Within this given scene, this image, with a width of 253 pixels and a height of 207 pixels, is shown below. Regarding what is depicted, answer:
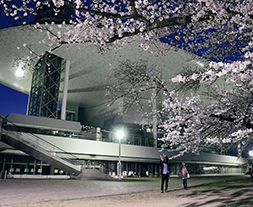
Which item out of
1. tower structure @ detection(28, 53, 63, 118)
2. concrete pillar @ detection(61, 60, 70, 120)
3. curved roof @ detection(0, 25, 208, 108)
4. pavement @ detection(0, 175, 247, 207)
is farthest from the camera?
tower structure @ detection(28, 53, 63, 118)

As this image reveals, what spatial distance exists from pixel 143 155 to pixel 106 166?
394cm

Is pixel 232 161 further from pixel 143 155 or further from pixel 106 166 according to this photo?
pixel 106 166

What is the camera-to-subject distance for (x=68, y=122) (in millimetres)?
20375

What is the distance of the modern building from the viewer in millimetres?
15156

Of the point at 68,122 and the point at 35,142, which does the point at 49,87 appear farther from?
the point at 35,142

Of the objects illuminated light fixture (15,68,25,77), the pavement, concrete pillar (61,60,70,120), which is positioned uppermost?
illuminated light fixture (15,68,25,77)

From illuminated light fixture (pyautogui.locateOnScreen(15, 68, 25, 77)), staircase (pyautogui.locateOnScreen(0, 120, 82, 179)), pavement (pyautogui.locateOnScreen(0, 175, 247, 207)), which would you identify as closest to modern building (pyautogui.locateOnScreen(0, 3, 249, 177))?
staircase (pyautogui.locateOnScreen(0, 120, 82, 179))

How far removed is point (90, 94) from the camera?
3384 cm

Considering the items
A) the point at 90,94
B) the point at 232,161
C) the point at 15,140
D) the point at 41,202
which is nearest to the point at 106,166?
the point at 15,140

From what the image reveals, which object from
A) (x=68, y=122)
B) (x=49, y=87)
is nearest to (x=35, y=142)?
(x=68, y=122)

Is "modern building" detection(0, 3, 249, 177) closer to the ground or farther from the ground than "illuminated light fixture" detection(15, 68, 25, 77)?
closer to the ground

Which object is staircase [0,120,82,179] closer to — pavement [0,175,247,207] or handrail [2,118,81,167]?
handrail [2,118,81,167]

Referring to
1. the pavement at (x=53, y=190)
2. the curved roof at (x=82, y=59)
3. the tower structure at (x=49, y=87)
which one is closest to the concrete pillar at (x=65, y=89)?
the curved roof at (x=82, y=59)

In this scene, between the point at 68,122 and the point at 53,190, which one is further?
the point at 68,122
